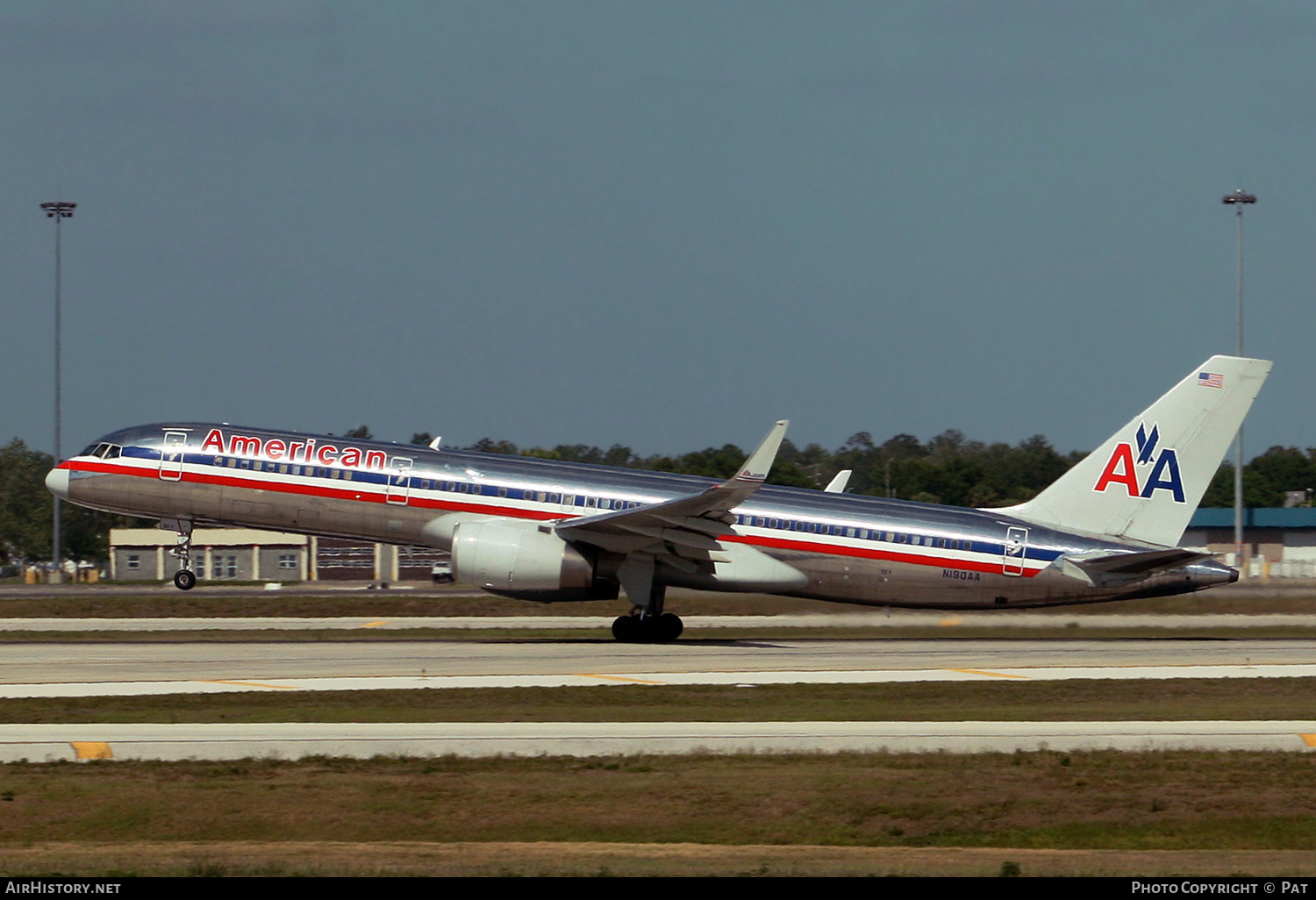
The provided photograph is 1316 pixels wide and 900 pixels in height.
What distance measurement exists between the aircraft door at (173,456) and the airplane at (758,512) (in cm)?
5

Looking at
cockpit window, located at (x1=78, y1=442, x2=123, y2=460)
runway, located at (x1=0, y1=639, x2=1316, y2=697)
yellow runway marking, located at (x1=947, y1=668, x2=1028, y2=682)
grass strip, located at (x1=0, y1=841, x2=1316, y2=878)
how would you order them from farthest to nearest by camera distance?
cockpit window, located at (x1=78, y1=442, x2=123, y2=460)
yellow runway marking, located at (x1=947, y1=668, x2=1028, y2=682)
runway, located at (x1=0, y1=639, x2=1316, y2=697)
grass strip, located at (x1=0, y1=841, x2=1316, y2=878)

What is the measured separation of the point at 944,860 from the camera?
508 inches

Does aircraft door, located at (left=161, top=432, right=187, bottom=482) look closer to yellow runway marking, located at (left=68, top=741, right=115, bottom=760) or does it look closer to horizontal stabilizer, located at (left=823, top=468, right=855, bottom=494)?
horizontal stabilizer, located at (left=823, top=468, right=855, bottom=494)

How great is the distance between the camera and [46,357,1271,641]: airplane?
34.8m

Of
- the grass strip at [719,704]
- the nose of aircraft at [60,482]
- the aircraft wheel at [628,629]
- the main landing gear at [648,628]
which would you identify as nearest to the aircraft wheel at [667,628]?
the main landing gear at [648,628]

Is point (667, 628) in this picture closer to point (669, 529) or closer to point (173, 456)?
point (669, 529)

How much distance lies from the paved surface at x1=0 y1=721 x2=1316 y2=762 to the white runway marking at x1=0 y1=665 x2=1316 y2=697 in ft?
14.4

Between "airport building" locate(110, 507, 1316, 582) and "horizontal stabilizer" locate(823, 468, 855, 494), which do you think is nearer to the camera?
"horizontal stabilizer" locate(823, 468, 855, 494)

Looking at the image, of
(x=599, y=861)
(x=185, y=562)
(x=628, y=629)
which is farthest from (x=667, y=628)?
(x=599, y=861)

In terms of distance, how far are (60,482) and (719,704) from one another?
75.4 feet

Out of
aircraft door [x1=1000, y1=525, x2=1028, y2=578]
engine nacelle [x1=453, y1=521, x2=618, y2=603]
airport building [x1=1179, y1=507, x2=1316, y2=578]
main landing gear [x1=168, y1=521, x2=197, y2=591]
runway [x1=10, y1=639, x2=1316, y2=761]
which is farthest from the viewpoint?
airport building [x1=1179, y1=507, x2=1316, y2=578]

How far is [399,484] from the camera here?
3500 cm

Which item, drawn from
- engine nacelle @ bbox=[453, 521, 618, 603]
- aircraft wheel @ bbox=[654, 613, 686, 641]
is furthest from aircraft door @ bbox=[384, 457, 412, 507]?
aircraft wheel @ bbox=[654, 613, 686, 641]

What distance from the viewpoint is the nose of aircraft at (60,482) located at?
124ft
